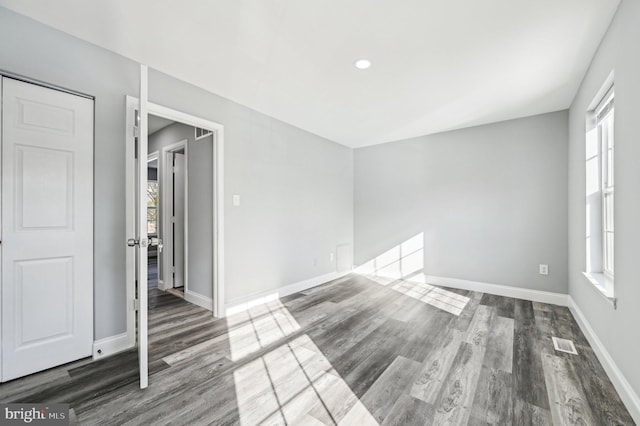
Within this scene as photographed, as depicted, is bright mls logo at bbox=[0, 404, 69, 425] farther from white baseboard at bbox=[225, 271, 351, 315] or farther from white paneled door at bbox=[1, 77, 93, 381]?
white baseboard at bbox=[225, 271, 351, 315]

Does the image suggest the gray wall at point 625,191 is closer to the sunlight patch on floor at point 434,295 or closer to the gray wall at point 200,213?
the sunlight patch on floor at point 434,295

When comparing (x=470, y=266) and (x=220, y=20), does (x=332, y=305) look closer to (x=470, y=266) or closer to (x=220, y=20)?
(x=470, y=266)

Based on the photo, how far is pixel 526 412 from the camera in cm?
161

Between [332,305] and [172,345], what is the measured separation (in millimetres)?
1785

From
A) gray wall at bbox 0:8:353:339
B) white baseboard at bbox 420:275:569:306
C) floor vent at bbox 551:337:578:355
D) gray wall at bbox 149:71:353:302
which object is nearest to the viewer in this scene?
gray wall at bbox 0:8:353:339

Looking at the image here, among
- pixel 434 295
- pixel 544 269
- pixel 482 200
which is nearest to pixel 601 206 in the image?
pixel 544 269

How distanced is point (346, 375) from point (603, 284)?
2243 millimetres

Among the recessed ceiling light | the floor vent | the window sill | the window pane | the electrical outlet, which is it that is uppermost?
the recessed ceiling light

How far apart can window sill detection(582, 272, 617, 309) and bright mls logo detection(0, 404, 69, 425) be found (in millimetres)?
3497

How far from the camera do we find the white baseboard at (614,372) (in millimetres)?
1535

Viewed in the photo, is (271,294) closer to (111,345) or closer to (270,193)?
(270,193)

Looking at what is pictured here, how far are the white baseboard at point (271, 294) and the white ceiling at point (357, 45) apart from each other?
2.34 m

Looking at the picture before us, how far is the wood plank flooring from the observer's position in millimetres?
1591

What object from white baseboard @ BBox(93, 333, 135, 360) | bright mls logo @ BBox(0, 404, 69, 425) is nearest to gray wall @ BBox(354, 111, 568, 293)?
white baseboard @ BBox(93, 333, 135, 360)
